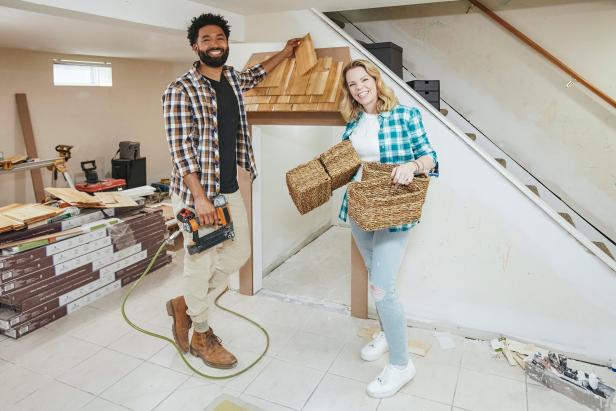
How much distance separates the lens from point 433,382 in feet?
6.73

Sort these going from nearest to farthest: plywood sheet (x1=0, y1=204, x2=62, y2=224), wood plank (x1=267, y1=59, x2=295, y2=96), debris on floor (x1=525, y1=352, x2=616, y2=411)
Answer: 1. debris on floor (x1=525, y1=352, x2=616, y2=411)
2. wood plank (x1=267, y1=59, x2=295, y2=96)
3. plywood sheet (x1=0, y1=204, x2=62, y2=224)

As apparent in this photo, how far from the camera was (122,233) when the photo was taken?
3156 mm

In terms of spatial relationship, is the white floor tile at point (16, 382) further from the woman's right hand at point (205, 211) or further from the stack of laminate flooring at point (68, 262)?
the woman's right hand at point (205, 211)

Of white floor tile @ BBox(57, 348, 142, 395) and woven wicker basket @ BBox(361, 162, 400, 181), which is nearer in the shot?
woven wicker basket @ BBox(361, 162, 400, 181)

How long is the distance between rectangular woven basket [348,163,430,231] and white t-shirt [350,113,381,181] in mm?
132

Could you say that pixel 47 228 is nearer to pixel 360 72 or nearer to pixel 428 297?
pixel 360 72

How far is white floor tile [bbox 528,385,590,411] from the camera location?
73.7 inches

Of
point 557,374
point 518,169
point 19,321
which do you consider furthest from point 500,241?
point 19,321

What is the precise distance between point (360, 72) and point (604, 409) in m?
1.81

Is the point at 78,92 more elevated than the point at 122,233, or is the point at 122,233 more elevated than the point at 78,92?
the point at 78,92

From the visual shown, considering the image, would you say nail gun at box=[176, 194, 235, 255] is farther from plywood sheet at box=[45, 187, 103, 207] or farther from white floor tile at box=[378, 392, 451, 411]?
plywood sheet at box=[45, 187, 103, 207]

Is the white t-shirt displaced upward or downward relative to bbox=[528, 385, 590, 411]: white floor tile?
upward

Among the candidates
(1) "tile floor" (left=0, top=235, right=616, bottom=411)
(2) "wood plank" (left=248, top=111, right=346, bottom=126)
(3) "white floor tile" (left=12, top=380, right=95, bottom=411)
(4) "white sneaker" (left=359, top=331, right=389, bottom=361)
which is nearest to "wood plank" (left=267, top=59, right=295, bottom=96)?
(2) "wood plank" (left=248, top=111, right=346, bottom=126)

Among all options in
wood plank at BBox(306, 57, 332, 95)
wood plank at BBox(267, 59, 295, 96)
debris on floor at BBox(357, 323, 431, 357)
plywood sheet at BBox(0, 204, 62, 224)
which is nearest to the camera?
debris on floor at BBox(357, 323, 431, 357)
